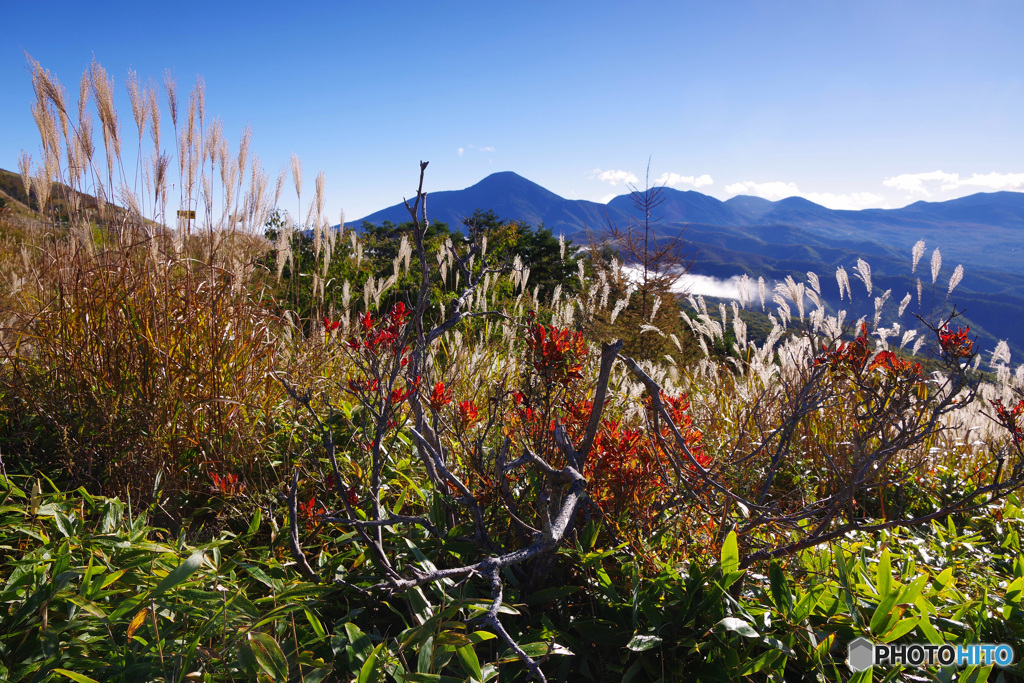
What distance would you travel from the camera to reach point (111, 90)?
2.34 metres

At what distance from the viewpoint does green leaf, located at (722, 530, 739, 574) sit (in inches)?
45.4

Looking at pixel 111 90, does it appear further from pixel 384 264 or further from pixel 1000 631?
pixel 384 264

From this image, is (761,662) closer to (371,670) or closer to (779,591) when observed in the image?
(779,591)

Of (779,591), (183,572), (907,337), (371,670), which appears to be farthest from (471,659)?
(907,337)

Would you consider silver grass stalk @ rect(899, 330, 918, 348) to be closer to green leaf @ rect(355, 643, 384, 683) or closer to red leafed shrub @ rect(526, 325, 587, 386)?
red leafed shrub @ rect(526, 325, 587, 386)

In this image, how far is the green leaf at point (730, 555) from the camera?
45.4 inches

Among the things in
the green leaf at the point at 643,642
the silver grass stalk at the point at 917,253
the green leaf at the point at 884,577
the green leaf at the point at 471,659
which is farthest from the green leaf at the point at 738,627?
the silver grass stalk at the point at 917,253

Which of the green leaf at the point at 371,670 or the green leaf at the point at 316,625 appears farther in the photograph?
the green leaf at the point at 316,625

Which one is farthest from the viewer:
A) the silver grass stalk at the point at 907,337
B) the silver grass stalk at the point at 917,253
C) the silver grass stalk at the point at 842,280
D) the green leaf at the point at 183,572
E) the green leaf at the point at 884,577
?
the silver grass stalk at the point at 907,337

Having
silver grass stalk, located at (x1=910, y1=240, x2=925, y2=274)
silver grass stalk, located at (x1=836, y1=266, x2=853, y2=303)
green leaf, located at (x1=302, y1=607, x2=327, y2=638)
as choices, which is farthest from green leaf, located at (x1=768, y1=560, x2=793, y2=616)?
silver grass stalk, located at (x1=910, y1=240, x2=925, y2=274)

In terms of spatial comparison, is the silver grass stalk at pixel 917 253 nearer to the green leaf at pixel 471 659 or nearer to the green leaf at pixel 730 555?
the green leaf at pixel 730 555

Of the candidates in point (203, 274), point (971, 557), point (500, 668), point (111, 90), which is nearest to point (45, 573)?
point (500, 668)

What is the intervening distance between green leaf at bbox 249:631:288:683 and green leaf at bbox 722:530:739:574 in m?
0.95

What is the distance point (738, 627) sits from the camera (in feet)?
3.44
